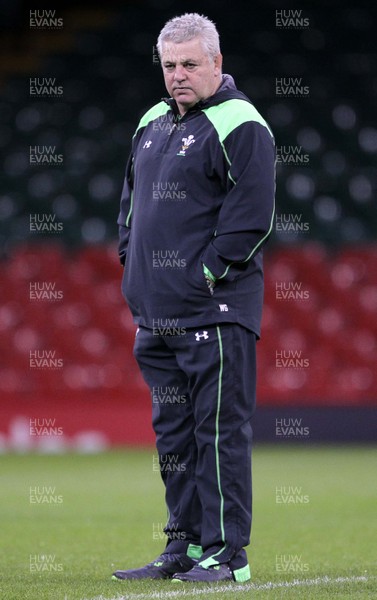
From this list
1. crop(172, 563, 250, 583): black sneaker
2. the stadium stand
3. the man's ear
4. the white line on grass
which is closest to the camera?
the white line on grass

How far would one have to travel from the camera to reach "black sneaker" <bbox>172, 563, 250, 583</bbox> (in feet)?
12.3

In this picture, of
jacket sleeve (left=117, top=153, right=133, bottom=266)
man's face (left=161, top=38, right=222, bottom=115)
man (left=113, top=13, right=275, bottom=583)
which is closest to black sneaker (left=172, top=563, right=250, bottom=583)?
man (left=113, top=13, right=275, bottom=583)

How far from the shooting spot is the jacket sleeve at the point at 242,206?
377 centimetres

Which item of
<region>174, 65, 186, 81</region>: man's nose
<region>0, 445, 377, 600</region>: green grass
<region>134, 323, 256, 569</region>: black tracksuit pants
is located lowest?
<region>0, 445, 377, 600</region>: green grass

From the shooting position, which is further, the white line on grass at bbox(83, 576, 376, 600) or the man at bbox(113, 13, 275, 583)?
the man at bbox(113, 13, 275, 583)

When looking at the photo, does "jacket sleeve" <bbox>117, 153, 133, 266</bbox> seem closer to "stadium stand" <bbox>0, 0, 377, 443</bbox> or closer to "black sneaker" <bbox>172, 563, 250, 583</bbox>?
"black sneaker" <bbox>172, 563, 250, 583</bbox>

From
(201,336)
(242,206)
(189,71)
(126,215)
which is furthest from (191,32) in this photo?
(201,336)

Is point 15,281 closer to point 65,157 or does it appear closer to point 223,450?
point 65,157

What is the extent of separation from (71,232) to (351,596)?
8285 millimetres

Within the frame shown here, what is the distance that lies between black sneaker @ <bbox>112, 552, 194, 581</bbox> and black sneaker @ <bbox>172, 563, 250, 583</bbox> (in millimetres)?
111

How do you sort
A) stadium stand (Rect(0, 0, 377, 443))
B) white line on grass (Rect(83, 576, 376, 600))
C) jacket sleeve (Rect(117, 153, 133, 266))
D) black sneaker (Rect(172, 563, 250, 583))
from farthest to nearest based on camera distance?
stadium stand (Rect(0, 0, 377, 443)) < jacket sleeve (Rect(117, 153, 133, 266)) < black sneaker (Rect(172, 563, 250, 583)) < white line on grass (Rect(83, 576, 376, 600))

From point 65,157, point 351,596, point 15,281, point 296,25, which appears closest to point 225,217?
point 351,596

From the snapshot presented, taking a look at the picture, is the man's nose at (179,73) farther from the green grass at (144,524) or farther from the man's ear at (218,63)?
the green grass at (144,524)

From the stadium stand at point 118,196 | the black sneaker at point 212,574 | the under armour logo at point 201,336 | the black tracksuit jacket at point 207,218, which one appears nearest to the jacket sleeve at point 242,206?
the black tracksuit jacket at point 207,218
